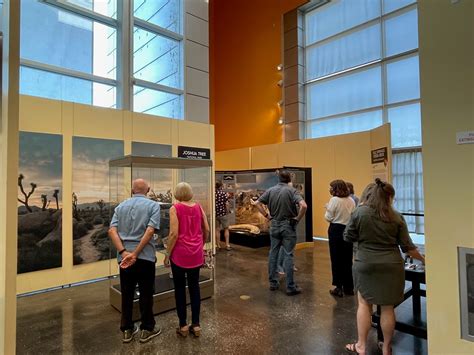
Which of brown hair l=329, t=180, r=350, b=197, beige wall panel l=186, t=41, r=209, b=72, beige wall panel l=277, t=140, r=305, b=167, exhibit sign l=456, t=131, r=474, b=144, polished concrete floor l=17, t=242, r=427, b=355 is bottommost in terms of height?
polished concrete floor l=17, t=242, r=427, b=355

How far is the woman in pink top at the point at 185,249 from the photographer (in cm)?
291

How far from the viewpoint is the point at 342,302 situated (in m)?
3.87

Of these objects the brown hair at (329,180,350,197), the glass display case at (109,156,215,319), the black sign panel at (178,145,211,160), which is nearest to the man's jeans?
the brown hair at (329,180,350,197)

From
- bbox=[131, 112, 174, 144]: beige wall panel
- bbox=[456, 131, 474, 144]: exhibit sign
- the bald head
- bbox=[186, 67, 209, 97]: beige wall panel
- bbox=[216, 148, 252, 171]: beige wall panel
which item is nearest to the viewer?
bbox=[456, 131, 474, 144]: exhibit sign

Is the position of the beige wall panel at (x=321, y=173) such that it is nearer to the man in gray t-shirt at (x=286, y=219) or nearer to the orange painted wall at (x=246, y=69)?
the orange painted wall at (x=246, y=69)

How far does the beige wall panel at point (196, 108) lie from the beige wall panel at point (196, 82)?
134 mm

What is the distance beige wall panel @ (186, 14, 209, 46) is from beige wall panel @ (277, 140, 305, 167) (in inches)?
147

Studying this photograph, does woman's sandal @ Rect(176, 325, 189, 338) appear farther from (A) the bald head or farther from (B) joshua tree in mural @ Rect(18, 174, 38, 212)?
(B) joshua tree in mural @ Rect(18, 174, 38, 212)

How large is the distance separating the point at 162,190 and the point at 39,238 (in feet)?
5.90

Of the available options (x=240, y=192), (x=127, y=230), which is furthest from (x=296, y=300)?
(x=240, y=192)

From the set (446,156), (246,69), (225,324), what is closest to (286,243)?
(225,324)

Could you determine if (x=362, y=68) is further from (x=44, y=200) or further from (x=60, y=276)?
(x=60, y=276)

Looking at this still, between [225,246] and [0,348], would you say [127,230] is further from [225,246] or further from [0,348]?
[225,246]

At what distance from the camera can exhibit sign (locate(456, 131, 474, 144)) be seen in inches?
69.1
